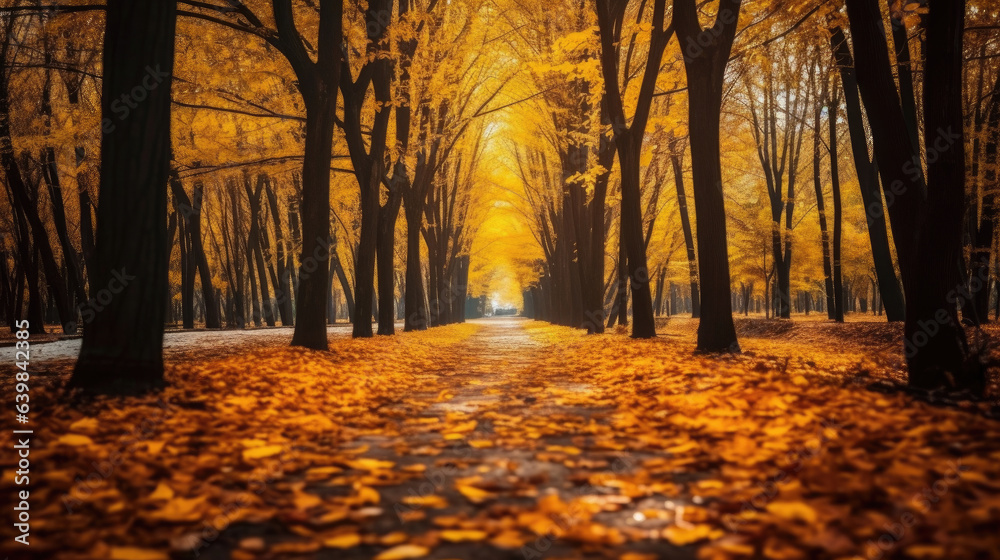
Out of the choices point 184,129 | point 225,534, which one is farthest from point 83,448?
point 184,129

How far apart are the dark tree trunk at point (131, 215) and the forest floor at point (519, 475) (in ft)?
1.35

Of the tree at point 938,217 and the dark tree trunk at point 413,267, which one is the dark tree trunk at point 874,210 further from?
the dark tree trunk at point 413,267

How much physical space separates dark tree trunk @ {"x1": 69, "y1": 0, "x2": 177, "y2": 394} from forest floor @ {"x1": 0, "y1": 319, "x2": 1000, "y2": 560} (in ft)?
1.35

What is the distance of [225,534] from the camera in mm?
2383

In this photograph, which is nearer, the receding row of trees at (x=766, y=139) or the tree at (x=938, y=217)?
the tree at (x=938, y=217)

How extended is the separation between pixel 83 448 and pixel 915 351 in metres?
6.82

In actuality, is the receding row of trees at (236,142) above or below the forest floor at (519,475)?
above

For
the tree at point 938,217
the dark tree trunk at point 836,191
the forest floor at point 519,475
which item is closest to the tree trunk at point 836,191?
the dark tree trunk at point 836,191

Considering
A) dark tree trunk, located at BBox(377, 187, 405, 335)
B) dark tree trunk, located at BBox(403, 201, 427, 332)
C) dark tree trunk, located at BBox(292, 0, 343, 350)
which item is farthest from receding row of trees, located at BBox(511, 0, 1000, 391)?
dark tree trunk, located at BBox(377, 187, 405, 335)

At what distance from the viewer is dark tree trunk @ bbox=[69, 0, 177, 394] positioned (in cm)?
477

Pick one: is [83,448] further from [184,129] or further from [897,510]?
[184,129]

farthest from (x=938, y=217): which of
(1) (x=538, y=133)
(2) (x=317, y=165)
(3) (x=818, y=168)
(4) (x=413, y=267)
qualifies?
(3) (x=818, y=168)

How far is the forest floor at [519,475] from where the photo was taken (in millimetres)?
2232

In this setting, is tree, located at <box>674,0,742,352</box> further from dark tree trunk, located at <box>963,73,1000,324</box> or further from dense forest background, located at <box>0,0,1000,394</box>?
dark tree trunk, located at <box>963,73,1000,324</box>
